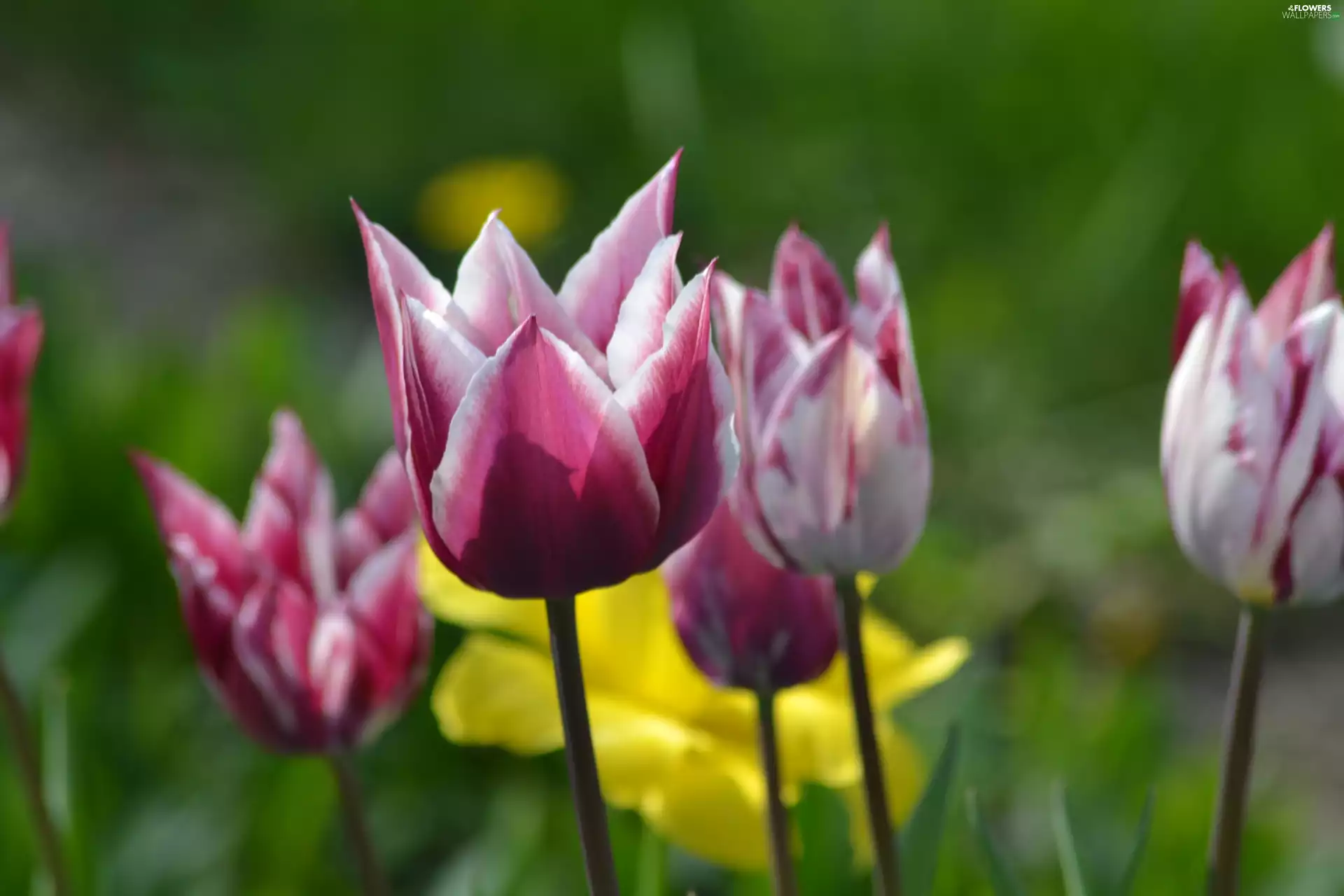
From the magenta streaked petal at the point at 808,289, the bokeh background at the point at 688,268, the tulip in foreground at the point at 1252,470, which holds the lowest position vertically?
the bokeh background at the point at 688,268

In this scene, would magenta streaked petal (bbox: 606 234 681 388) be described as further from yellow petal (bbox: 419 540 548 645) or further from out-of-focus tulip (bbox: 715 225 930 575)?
yellow petal (bbox: 419 540 548 645)

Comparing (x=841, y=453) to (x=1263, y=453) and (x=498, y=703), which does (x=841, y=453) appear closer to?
(x=1263, y=453)

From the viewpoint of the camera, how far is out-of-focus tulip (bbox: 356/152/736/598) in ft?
1.38

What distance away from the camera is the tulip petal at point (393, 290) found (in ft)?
1.40

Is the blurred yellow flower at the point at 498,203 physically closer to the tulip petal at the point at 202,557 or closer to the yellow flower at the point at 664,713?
the yellow flower at the point at 664,713

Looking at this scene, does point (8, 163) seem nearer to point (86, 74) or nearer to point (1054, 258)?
point (86, 74)


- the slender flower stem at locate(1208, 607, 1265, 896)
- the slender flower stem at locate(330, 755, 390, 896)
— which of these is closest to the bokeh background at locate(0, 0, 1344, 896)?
the slender flower stem at locate(330, 755, 390, 896)

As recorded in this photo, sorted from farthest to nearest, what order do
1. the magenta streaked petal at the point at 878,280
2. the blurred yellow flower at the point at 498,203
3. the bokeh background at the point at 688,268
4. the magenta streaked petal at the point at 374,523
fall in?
the blurred yellow flower at the point at 498,203, the bokeh background at the point at 688,268, the magenta streaked petal at the point at 374,523, the magenta streaked petal at the point at 878,280

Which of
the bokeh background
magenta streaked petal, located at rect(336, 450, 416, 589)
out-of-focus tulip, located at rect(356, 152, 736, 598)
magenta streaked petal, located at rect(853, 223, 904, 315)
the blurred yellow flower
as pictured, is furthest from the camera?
the blurred yellow flower

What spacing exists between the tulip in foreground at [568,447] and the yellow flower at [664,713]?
0.22m

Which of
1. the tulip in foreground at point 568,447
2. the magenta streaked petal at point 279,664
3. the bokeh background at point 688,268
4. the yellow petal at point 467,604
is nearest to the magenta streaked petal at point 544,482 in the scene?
the tulip in foreground at point 568,447

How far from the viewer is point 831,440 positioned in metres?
0.50

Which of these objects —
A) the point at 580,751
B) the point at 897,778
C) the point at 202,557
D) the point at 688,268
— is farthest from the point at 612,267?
the point at 688,268

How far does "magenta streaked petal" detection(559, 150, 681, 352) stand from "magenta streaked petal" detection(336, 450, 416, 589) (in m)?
0.21
